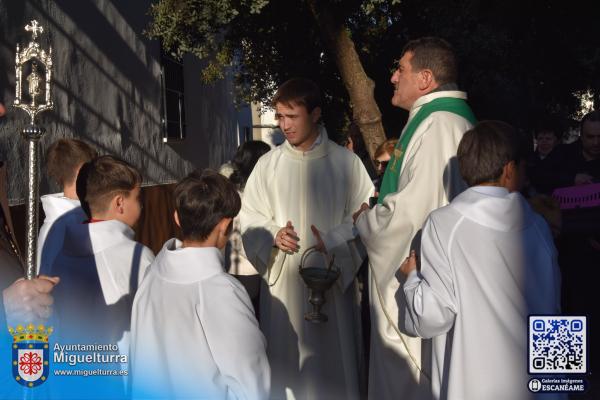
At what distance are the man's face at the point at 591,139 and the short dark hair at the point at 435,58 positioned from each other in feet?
5.93

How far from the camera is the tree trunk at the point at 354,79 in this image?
31.7ft

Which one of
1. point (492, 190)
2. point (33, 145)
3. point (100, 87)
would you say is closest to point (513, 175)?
point (492, 190)

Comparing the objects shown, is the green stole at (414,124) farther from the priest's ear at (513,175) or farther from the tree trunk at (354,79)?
the tree trunk at (354,79)

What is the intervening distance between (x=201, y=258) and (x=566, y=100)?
1186 centimetres

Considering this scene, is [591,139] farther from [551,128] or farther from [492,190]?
[492,190]

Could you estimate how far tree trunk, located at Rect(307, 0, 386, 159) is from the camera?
9.66 metres

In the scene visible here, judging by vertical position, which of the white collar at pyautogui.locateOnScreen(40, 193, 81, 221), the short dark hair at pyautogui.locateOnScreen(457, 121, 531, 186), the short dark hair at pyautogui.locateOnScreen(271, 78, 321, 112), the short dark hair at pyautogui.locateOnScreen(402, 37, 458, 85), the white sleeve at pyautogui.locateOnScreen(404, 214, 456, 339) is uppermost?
the short dark hair at pyautogui.locateOnScreen(402, 37, 458, 85)

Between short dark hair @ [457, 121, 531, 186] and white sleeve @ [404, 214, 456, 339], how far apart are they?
256mm

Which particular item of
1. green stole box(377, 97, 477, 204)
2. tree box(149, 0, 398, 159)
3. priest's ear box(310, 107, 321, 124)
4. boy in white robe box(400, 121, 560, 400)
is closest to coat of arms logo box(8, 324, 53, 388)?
boy in white robe box(400, 121, 560, 400)

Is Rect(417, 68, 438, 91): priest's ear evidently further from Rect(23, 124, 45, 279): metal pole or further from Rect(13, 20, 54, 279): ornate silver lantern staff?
Rect(23, 124, 45, 279): metal pole

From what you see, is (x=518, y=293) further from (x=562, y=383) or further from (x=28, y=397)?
(x=28, y=397)

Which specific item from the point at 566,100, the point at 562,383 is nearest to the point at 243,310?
the point at 562,383

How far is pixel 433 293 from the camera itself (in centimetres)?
295

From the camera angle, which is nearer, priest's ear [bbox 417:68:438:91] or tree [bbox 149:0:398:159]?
priest's ear [bbox 417:68:438:91]
